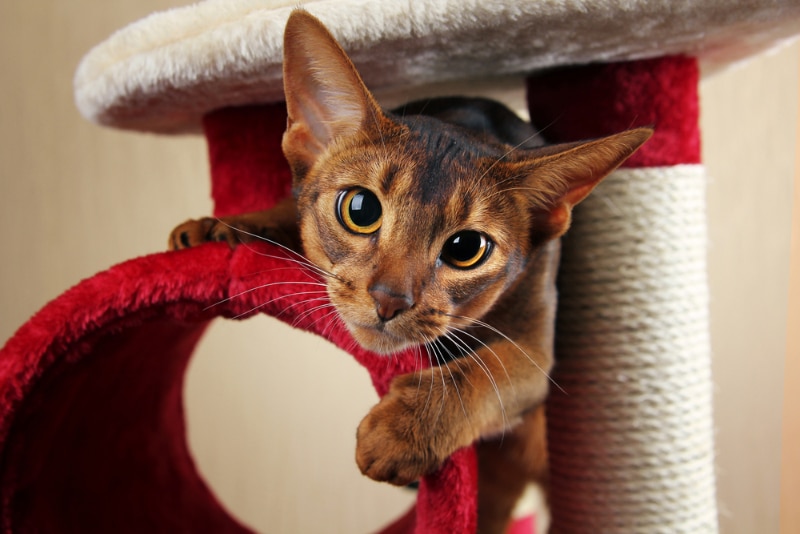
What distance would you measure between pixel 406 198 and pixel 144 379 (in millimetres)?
666

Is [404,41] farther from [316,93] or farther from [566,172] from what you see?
[566,172]

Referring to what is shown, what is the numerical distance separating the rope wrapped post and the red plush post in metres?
0.32

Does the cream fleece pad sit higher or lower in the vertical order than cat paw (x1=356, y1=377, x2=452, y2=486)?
higher

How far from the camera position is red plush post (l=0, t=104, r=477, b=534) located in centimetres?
76

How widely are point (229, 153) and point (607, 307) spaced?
648 millimetres

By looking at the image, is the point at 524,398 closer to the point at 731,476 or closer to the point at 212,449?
the point at 731,476

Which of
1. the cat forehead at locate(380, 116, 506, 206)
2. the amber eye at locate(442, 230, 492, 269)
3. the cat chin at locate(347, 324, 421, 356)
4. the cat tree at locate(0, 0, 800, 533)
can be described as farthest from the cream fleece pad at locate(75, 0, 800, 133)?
the cat chin at locate(347, 324, 421, 356)

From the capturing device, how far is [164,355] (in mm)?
1145

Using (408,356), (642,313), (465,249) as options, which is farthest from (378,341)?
(642,313)

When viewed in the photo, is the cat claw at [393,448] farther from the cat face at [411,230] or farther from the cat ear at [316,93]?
the cat ear at [316,93]

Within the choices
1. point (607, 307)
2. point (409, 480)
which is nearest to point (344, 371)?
point (607, 307)

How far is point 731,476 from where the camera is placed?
169 cm

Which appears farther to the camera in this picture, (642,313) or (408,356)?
(642,313)

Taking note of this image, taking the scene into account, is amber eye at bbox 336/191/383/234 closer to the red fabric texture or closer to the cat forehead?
the cat forehead
